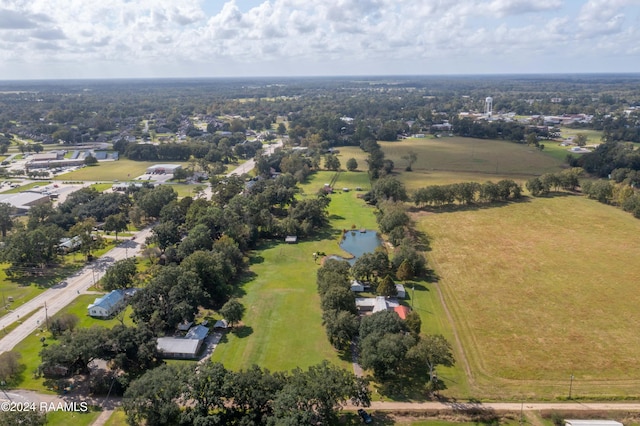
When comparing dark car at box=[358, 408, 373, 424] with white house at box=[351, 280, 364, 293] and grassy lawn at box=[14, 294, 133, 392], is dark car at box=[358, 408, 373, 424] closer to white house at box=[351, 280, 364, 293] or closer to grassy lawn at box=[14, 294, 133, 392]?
white house at box=[351, 280, 364, 293]

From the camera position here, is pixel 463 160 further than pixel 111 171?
Yes

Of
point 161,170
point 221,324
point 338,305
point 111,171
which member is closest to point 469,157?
point 161,170

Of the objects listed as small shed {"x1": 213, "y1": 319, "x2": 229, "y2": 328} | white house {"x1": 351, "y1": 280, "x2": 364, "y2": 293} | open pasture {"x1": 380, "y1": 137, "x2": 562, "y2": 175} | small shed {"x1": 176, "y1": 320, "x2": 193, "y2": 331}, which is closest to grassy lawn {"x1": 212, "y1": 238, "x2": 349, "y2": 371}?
small shed {"x1": 213, "y1": 319, "x2": 229, "y2": 328}

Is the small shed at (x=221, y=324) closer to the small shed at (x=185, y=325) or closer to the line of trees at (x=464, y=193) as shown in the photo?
the small shed at (x=185, y=325)

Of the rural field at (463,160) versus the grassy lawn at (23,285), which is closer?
the grassy lawn at (23,285)

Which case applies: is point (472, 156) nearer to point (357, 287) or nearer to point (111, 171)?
point (357, 287)

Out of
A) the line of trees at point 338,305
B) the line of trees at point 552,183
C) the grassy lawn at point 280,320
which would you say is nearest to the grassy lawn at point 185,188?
the grassy lawn at point 280,320

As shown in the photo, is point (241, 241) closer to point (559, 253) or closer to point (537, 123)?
point (559, 253)
